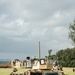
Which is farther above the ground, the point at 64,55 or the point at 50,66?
the point at 64,55

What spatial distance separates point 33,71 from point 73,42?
51715mm

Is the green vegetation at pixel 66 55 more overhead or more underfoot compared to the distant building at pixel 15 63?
more overhead

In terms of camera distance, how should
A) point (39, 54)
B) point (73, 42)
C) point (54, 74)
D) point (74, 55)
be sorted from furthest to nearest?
point (74, 55) < point (73, 42) < point (39, 54) < point (54, 74)

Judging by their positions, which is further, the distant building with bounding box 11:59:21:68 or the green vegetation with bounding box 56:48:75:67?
the green vegetation with bounding box 56:48:75:67

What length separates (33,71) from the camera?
3061 cm

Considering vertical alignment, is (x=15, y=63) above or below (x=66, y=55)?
below

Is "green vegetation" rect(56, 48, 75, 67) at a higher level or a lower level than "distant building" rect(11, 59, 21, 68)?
higher

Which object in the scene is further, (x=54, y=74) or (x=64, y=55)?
(x=64, y=55)

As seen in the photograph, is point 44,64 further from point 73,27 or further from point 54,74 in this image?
point 73,27

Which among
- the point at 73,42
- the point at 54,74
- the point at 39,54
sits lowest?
the point at 54,74

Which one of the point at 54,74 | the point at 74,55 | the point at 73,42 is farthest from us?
the point at 74,55

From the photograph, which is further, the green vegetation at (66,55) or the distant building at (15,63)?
the green vegetation at (66,55)

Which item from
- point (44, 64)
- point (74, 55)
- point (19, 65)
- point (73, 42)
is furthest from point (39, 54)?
point (74, 55)

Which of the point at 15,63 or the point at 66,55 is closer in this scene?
the point at 15,63
